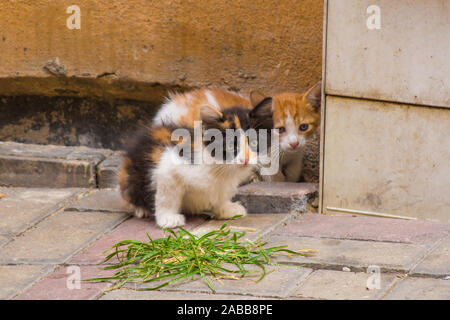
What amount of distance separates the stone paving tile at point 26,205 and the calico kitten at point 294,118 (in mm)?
1354

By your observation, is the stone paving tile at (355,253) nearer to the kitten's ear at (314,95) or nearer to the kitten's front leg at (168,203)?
the kitten's front leg at (168,203)

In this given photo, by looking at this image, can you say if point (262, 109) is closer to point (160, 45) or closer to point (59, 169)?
point (160, 45)

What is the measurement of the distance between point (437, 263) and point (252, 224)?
1.13 metres

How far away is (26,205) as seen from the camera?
14.3ft

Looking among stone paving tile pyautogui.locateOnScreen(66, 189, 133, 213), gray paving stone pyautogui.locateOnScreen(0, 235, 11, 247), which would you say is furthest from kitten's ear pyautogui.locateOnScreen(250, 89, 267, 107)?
gray paving stone pyautogui.locateOnScreen(0, 235, 11, 247)

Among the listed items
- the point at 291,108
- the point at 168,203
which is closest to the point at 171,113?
the point at 168,203

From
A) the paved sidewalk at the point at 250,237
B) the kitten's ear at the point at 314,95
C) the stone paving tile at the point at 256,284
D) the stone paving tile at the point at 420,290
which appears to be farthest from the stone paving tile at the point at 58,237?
the stone paving tile at the point at 420,290

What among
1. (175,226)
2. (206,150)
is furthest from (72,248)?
(206,150)

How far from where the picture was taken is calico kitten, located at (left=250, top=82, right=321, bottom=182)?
4562 millimetres

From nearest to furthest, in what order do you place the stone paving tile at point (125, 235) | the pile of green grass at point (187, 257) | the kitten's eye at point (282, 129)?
the pile of green grass at point (187, 257) → the stone paving tile at point (125, 235) → the kitten's eye at point (282, 129)

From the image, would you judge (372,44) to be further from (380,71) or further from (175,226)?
(175,226)

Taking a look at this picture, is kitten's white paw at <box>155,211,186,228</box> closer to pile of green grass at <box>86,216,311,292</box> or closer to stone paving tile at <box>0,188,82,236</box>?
pile of green grass at <box>86,216,311,292</box>

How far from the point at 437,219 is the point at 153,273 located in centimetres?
176

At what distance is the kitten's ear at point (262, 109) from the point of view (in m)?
3.74
